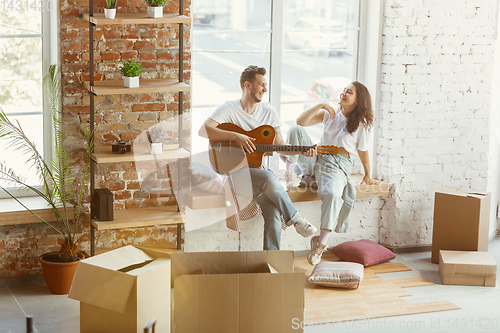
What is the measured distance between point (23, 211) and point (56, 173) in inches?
12.7

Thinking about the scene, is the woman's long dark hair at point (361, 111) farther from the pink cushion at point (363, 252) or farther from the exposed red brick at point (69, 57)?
the exposed red brick at point (69, 57)

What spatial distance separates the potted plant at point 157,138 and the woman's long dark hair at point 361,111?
1.26 m

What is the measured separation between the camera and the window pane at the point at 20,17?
3553 mm

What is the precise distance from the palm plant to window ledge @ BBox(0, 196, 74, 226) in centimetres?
3

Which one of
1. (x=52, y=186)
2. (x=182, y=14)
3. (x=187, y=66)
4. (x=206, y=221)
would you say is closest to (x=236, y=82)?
(x=187, y=66)

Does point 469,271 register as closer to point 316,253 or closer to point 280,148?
point 316,253

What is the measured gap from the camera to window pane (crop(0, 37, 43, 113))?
3.62 meters

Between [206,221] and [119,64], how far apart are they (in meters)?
1.18

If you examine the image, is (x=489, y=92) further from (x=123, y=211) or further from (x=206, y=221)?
(x=123, y=211)

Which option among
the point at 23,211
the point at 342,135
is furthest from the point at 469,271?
the point at 23,211

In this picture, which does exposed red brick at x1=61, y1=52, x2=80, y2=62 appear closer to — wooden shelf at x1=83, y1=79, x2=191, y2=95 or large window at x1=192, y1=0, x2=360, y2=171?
wooden shelf at x1=83, y1=79, x2=191, y2=95

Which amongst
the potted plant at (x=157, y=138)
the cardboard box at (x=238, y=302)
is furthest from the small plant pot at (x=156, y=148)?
the cardboard box at (x=238, y=302)

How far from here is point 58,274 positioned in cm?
346

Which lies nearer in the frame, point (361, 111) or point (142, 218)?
point (142, 218)
